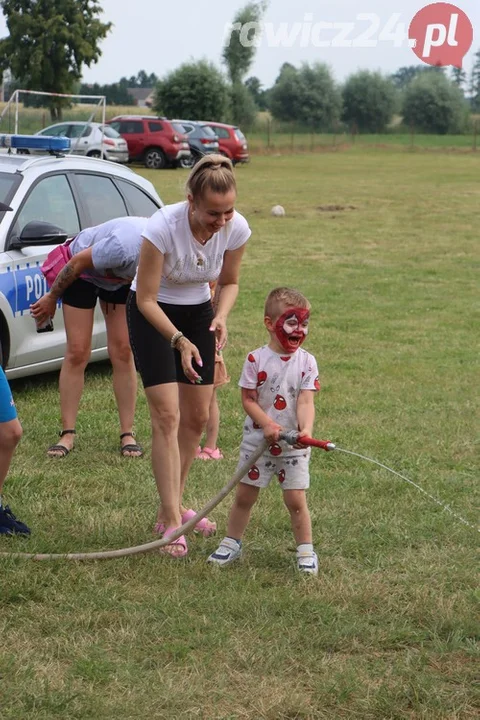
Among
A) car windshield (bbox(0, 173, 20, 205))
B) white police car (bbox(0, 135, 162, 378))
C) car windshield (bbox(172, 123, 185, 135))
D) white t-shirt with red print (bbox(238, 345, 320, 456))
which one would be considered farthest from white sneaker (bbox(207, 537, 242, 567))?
car windshield (bbox(172, 123, 185, 135))

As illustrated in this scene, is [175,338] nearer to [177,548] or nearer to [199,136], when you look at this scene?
[177,548]

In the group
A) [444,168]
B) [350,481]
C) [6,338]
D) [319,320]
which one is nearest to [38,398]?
[6,338]

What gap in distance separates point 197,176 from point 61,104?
28.3 metres

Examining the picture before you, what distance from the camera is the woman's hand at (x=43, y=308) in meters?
6.18

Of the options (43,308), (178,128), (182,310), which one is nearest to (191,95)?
(178,128)

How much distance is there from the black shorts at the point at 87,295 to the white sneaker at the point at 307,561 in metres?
2.41

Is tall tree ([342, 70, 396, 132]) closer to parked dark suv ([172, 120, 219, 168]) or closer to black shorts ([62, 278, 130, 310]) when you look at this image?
parked dark suv ([172, 120, 219, 168])

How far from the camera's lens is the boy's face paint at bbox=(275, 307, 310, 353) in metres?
4.42

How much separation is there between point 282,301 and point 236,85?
6059 centimetres

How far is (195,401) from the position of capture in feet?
16.4

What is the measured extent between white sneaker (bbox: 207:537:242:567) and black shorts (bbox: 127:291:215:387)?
2.51 feet

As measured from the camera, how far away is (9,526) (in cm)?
490

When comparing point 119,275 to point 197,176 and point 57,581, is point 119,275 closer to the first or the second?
point 197,176

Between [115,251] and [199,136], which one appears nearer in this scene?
[115,251]
